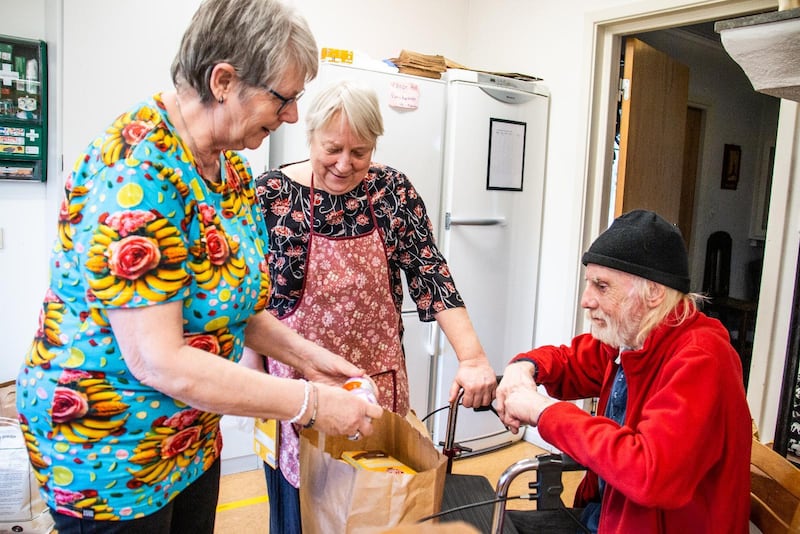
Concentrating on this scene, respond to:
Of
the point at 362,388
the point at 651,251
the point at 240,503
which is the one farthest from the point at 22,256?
the point at 651,251

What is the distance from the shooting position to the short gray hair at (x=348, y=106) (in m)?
1.35

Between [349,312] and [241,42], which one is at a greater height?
[241,42]

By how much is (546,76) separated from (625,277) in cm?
222

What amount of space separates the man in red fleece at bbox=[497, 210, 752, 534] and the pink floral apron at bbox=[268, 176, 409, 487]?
0.28 meters


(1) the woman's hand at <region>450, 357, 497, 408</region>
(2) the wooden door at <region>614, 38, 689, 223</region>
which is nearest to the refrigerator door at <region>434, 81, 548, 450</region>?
(2) the wooden door at <region>614, 38, 689, 223</region>

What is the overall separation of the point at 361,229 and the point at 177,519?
0.71 meters

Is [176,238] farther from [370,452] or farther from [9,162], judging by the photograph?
[9,162]

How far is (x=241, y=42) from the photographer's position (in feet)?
2.90

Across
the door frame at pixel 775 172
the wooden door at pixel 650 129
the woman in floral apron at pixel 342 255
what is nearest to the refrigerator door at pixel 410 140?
the door frame at pixel 775 172

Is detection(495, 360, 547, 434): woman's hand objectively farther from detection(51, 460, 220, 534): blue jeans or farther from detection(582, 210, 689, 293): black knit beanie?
detection(51, 460, 220, 534): blue jeans

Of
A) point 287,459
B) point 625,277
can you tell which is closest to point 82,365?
point 287,459

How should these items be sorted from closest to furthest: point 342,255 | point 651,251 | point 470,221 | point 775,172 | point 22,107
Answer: point 651,251 → point 342,255 → point 775,172 → point 22,107 → point 470,221

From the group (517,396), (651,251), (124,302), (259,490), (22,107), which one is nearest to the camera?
(124,302)

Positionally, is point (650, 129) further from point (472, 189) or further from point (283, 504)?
point (283, 504)
